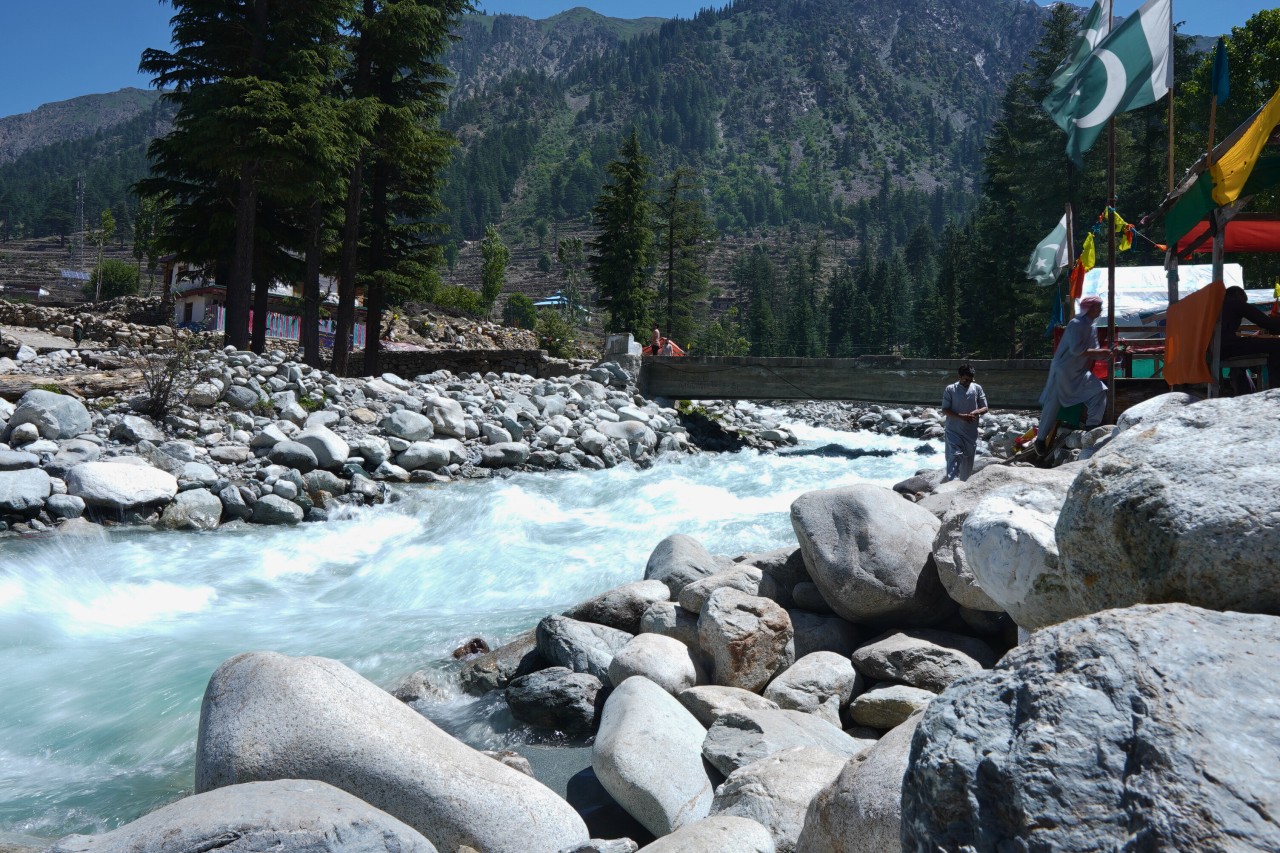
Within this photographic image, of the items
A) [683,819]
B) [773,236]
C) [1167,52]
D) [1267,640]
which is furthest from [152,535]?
[773,236]

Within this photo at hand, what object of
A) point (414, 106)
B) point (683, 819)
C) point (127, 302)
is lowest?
point (683, 819)

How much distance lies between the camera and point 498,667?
582 centimetres

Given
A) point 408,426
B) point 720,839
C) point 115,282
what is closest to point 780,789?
point 720,839

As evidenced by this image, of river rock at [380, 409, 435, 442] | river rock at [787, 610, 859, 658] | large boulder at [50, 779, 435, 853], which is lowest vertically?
river rock at [787, 610, 859, 658]

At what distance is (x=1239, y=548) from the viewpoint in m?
1.98

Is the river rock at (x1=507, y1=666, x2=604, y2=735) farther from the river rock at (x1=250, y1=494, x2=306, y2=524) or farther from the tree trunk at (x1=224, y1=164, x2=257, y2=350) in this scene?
the tree trunk at (x1=224, y1=164, x2=257, y2=350)

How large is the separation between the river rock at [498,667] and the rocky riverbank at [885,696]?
0.07ft

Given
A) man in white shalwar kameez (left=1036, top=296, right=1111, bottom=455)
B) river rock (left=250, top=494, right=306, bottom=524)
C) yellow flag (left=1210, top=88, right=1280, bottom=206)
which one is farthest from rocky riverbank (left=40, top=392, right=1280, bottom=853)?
river rock (left=250, top=494, right=306, bottom=524)

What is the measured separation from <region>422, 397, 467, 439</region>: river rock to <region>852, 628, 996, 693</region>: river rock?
1057 cm

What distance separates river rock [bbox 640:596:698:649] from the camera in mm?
5543

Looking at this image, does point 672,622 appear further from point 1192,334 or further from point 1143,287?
point 1143,287

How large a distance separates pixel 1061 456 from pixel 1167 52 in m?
3.99

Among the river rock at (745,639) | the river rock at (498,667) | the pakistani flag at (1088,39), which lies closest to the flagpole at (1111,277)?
the pakistani flag at (1088,39)

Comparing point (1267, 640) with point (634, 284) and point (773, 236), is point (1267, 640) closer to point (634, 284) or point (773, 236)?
point (634, 284)
